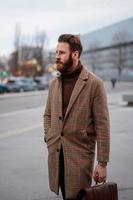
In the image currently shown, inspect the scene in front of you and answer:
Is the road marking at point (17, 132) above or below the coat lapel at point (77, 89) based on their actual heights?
below

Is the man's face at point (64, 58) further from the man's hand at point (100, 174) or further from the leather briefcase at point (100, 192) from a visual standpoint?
the leather briefcase at point (100, 192)

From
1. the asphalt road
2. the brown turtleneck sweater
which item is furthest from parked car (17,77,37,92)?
the brown turtleneck sweater

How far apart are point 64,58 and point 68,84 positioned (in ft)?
0.71

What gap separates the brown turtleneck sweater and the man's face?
8cm

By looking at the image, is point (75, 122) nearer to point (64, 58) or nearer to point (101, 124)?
point (101, 124)

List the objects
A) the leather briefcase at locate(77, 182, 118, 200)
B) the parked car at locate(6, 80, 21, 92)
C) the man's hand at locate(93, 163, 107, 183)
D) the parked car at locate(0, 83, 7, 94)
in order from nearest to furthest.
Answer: the leather briefcase at locate(77, 182, 118, 200) → the man's hand at locate(93, 163, 107, 183) → the parked car at locate(0, 83, 7, 94) → the parked car at locate(6, 80, 21, 92)

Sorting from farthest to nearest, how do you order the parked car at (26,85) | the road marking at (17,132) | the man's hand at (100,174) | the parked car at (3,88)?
the parked car at (26,85) < the parked car at (3,88) < the road marking at (17,132) < the man's hand at (100,174)

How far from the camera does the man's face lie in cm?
365

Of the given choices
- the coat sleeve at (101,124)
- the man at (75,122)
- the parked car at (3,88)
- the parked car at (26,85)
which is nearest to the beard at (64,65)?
the man at (75,122)

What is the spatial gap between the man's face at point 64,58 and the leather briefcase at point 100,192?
3.04 feet

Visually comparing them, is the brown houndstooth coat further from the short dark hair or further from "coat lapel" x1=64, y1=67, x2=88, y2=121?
the short dark hair

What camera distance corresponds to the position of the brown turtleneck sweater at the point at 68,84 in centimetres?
372

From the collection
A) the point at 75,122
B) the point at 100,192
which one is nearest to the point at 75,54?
the point at 75,122

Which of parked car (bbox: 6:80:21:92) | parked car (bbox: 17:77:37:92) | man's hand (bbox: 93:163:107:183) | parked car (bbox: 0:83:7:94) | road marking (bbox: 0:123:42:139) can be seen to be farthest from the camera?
parked car (bbox: 17:77:37:92)
